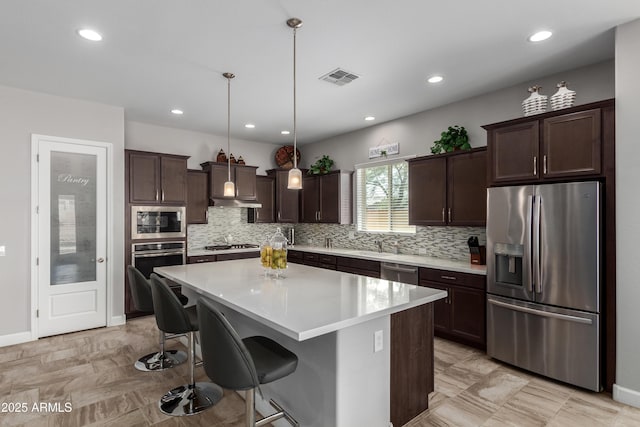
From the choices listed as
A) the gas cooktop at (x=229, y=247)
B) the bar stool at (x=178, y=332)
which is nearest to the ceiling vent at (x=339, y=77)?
the bar stool at (x=178, y=332)

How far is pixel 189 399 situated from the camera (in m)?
2.68

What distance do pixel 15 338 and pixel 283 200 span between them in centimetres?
→ 423

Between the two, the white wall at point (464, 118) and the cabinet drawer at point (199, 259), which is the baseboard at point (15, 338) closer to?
the cabinet drawer at point (199, 259)

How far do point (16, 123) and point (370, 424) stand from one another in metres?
4.89

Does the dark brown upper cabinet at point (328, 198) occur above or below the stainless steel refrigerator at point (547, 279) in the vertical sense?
above

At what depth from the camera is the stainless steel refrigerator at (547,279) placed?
2.79 m

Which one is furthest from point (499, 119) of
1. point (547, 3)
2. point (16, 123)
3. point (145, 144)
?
point (16, 123)

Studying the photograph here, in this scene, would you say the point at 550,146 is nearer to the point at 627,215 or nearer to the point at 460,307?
the point at 627,215

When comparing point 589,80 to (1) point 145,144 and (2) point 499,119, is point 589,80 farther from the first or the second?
(1) point 145,144

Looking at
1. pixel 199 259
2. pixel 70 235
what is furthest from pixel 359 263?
pixel 70 235

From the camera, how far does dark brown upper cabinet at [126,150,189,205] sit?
4.82 metres

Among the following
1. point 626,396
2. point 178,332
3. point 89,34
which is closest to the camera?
point 178,332

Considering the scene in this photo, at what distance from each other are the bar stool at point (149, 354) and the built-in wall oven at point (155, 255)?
1.54 metres

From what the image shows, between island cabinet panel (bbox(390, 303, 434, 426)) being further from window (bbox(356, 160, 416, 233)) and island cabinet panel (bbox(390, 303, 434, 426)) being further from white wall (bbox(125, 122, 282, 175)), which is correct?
white wall (bbox(125, 122, 282, 175))
